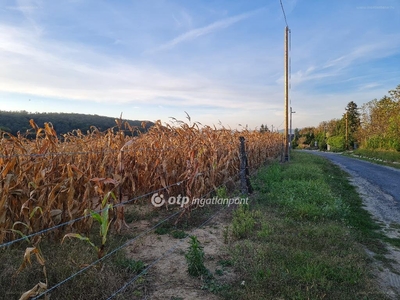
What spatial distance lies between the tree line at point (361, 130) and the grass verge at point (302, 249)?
25.0 meters

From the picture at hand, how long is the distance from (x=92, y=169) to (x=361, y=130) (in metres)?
47.4

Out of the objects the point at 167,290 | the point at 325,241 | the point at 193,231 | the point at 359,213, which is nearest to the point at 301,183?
the point at 359,213

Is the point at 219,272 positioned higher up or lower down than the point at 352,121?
lower down

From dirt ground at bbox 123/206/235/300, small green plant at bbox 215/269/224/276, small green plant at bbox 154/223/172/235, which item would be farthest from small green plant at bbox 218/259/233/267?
small green plant at bbox 154/223/172/235

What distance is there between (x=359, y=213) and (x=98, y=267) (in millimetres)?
6305

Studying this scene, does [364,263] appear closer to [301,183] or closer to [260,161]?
[301,183]

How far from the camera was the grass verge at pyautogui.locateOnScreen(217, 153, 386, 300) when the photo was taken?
10.7ft

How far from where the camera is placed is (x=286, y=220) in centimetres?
563

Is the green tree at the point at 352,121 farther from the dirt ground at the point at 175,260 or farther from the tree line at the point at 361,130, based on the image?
the dirt ground at the point at 175,260

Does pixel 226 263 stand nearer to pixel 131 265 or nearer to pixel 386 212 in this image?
pixel 131 265

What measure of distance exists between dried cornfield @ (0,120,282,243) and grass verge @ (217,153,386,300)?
1.58 metres

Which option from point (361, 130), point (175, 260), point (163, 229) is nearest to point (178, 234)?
point (163, 229)

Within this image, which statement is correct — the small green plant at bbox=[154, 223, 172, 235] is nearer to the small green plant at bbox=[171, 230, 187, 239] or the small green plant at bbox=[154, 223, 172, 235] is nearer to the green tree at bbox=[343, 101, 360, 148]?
the small green plant at bbox=[171, 230, 187, 239]

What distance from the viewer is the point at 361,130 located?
1748 inches
